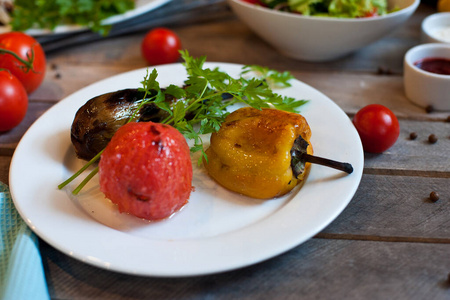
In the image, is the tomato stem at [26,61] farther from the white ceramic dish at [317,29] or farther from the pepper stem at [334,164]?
the pepper stem at [334,164]

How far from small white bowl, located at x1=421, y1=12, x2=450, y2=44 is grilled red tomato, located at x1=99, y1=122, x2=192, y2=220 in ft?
5.82

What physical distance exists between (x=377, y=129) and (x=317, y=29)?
2.48 feet

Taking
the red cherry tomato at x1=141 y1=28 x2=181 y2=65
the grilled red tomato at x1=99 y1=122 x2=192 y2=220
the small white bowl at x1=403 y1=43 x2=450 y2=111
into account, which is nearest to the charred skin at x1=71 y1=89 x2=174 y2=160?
the grilled red tomato at x1=99 y1=122 x2=192 y2=220

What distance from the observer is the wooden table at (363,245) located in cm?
125

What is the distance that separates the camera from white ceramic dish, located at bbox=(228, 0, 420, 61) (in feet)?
7.25

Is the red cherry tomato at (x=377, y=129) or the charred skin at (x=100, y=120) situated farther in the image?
the red cherry tomato at (x=377, y=129)

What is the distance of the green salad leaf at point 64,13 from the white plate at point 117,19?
0.08ft

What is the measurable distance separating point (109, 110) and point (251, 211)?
2.10ft

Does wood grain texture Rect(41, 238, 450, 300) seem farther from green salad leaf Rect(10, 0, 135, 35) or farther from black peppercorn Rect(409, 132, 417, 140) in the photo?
green salad leaf Rect(10, 0, 135, 35)

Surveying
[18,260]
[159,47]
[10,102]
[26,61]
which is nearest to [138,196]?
[18,260]

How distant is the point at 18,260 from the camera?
48.1 inches

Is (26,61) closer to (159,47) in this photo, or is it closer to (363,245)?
(159,47)

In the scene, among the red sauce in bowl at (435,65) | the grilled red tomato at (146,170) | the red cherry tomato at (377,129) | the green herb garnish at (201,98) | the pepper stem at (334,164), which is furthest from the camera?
the red sauce in bowl at (435,65)

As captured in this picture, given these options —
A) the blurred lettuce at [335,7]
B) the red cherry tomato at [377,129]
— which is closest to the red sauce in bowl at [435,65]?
the blurred lettuce at [335,7]
